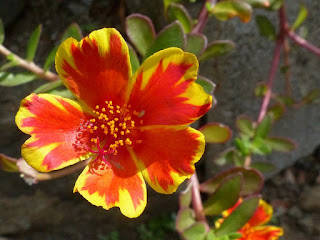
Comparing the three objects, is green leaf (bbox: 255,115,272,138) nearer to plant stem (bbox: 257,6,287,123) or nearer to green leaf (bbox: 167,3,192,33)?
plant stem (bbox: 257,6,287,123)

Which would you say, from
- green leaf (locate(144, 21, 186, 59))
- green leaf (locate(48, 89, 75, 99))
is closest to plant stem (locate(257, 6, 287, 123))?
green leaf (locate(144, 21, 186, 59))

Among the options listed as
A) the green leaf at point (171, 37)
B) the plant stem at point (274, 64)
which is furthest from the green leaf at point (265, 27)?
the green leaf at point (171, 37)

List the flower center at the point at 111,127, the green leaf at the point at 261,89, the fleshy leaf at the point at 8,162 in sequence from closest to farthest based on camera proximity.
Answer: the flower center at the point at 111,127, the fleshy leaf at the point at 8,162, the green leaf at the point at 261,89

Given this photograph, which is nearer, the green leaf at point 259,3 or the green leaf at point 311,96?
the green leaf at point 259,3

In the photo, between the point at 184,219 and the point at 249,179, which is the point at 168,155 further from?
the point at 249,179

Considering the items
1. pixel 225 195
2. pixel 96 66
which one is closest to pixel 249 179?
pixel 225 195

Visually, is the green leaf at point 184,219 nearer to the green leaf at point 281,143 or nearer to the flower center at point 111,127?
the flower center at point 111,127
